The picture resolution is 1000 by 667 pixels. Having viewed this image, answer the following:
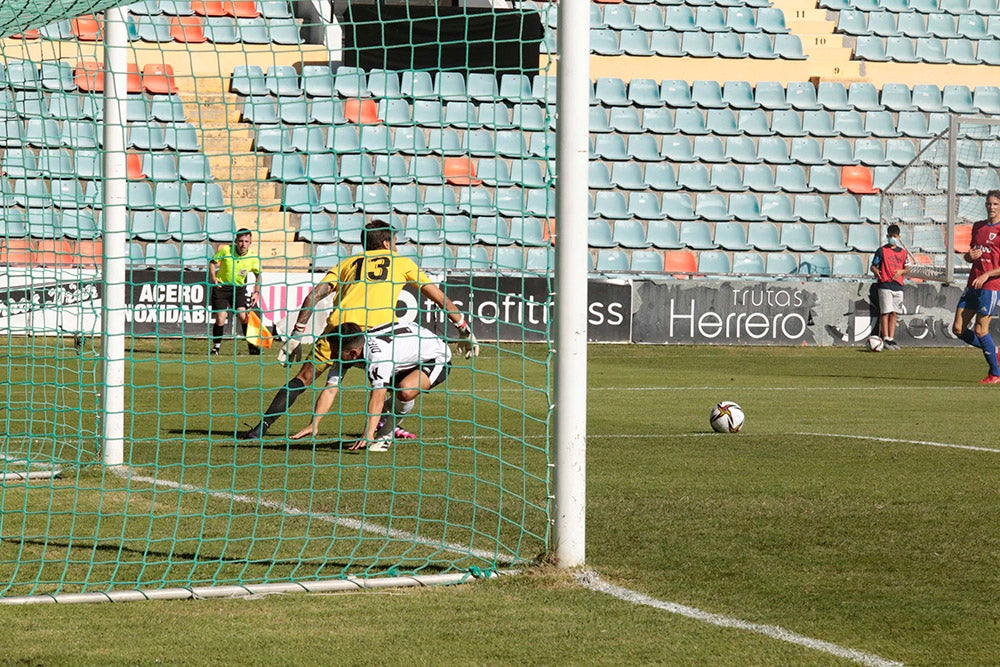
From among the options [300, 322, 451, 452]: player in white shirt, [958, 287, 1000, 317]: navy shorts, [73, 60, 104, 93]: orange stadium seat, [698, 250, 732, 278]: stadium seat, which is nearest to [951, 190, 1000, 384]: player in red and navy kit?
→ [958, 287, 1000, 317]: navy shorts

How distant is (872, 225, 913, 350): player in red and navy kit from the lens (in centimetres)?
2167

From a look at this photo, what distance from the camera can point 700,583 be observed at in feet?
16.9

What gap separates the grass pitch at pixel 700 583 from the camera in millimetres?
4191

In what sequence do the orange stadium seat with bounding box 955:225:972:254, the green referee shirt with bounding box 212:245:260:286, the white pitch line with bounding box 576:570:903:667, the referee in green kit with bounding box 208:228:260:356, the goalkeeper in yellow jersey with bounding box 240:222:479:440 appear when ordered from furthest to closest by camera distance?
the orange stadium seat with bounding box 955:225:972:254 < the green referee shirt with bounding box 212:245:260:286 < the referee in green kit with bounding box 208:228:260:356 < the goalkeeper in yellow jersey with bounding box 240:222:479:440 < the white pitch line with bounding box 576:570:903:667

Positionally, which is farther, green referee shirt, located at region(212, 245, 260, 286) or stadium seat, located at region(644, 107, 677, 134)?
stadium seat, located at region(644, 107, 677, 134)

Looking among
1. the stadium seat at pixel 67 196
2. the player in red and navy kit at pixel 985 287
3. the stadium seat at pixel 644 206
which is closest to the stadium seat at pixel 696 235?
the stadium seat at pixel 644 206

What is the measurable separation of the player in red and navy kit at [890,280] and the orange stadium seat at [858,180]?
3.61 metres

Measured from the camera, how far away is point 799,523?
21.0ft

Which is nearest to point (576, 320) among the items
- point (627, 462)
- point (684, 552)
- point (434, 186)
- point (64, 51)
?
point (684, 552)

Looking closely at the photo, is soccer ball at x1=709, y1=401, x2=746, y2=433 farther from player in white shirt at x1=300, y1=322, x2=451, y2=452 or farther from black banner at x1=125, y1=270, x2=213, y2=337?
black banner at x1=125, y1=270, x2=213, y2=337

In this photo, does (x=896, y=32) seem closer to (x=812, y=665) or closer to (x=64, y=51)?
(x=64, y=51)

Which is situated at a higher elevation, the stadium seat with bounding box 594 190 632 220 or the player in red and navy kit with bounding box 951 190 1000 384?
the stadium seat with bounding box 594 190 632 220

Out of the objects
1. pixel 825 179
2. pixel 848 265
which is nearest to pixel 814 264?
pixel 848 265

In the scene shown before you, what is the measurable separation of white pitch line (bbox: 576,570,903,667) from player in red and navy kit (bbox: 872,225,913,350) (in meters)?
17.2
